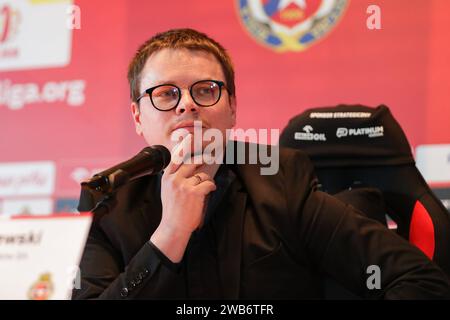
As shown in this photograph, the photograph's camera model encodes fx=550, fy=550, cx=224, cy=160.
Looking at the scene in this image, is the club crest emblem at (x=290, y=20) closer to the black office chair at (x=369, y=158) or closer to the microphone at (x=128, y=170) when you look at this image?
the black office chair at (x=369, y=158)

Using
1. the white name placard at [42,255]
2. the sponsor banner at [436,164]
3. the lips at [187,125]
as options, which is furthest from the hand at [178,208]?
the sponsor banner at [436,164]

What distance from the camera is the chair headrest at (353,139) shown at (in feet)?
4.50

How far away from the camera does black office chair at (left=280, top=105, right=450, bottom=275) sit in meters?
1.35

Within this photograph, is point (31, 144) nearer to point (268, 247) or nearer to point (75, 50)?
point (75, 50)

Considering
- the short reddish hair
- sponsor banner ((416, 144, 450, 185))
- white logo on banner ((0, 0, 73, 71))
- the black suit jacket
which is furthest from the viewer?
white logo on banner ((0, 0, 73, 71))

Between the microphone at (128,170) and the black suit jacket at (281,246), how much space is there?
243 millimetres

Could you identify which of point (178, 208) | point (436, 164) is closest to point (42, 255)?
point (178, 208)

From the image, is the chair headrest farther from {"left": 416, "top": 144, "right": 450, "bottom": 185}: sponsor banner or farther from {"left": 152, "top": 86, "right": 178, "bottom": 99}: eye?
{"left": 416, "top": 144, "right": 450, "bottom": 185}: sponsor banner

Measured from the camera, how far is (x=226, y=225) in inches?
43.9

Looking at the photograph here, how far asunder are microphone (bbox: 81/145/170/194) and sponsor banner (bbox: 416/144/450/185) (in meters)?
1.47

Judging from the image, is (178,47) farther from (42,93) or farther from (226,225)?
(42,93)

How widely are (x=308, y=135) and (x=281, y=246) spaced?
388 mm

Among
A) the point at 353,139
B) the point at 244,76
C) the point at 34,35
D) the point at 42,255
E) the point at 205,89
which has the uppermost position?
the point at 34,35

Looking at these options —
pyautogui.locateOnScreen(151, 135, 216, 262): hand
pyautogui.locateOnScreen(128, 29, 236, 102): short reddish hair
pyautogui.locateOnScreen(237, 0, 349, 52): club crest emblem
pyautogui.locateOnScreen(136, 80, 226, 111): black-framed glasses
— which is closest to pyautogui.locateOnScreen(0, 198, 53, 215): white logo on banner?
pyautogui.locateOnScreen(237, 0, 349, 52): club crest emblem
